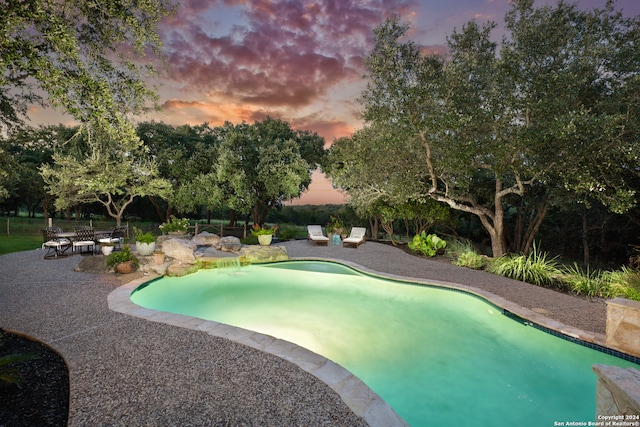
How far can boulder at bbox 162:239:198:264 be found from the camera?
9139mm

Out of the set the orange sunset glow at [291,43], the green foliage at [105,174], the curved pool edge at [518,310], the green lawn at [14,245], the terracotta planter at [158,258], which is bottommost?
the green lawn at [14,245]

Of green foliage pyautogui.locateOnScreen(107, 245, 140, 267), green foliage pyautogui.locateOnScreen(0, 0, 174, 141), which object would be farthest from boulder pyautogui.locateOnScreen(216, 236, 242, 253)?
green foliage pyautogui.locateOnScreen(0, 0, 174, 141)

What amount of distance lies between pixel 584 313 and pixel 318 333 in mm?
4934

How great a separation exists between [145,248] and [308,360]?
7.33 m

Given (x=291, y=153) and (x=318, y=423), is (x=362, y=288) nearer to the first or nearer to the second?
Answer: (x=318, y=423)

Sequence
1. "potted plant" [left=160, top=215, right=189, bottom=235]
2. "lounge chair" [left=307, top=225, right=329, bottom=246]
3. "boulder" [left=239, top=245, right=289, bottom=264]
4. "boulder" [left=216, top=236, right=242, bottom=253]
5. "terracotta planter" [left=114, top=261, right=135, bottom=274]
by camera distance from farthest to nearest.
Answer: "lounge chair" [left=307, top=225, right=329, bottom=246] → "potted plant" [left=160, top=215, right=189, bottom=235] → "boulder" [left=216, top=236, right=242, bottom=253] → "boulder" [left=239, top=245, right=289, bottom=264] → "terracotta planter" [left=114, top=261, right=135, bottom=274]

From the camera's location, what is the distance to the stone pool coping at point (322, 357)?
2.69 m

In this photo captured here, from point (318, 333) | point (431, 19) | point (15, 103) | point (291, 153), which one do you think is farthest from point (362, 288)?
point (15, 103)

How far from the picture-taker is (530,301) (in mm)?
6141

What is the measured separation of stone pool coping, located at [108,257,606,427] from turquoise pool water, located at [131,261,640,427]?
199 millimetres

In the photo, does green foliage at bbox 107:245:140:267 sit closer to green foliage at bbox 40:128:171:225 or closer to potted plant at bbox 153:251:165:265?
potted plant at bbox 153:251:165:265

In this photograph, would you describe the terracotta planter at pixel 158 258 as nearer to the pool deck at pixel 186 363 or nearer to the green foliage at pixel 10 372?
the pool deck at pixel 186 363

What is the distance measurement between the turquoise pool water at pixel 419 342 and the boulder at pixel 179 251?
598 mm

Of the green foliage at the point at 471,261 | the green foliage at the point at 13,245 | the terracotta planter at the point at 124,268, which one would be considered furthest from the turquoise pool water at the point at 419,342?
the green foliage at the point at 13,245
